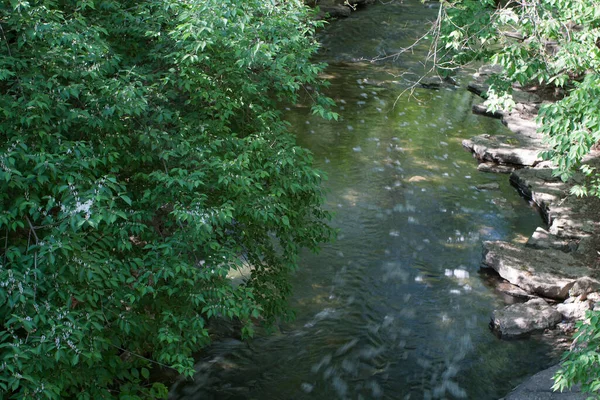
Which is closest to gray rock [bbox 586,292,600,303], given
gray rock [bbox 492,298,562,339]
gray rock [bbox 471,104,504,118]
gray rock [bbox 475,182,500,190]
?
gray rock [bbox 492,298,562,339]

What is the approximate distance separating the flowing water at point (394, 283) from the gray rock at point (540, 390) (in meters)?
0.45

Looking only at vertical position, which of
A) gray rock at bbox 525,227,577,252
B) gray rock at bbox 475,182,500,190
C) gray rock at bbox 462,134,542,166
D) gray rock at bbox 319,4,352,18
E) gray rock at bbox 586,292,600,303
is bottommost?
gray rock at bbox 475,182,500,190

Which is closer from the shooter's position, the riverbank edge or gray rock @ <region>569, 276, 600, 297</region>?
the riverbank edge

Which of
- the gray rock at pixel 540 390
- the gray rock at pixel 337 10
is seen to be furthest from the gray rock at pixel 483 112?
the gray rock at pixel 337 10

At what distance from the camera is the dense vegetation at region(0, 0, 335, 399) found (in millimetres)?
4457

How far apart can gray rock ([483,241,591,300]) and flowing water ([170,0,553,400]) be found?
0.39m

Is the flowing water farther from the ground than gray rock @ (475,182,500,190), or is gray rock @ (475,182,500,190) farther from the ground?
gray rock @ (475,182,500,190)

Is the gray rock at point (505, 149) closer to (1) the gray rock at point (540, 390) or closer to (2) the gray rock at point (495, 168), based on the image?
(2) the gray rock at point (495, 168)

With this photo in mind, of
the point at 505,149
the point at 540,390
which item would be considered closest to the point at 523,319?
the point at 540,390

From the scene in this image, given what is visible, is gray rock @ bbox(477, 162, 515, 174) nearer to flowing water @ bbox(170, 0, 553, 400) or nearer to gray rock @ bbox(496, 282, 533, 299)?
flowing water @ bbox(170, 0, 553, 400)

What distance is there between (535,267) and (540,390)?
9.95ft

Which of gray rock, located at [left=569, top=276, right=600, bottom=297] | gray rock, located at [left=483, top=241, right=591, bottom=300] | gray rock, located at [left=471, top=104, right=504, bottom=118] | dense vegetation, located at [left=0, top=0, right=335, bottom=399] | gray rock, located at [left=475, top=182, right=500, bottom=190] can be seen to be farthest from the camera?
gray rock, located at [left=471, top=104, right=504, bottom=118]

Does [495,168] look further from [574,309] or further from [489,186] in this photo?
[574,309]

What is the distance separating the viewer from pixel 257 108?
263 inches
